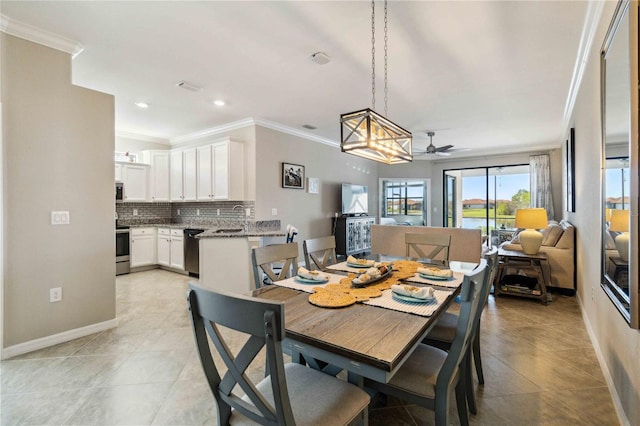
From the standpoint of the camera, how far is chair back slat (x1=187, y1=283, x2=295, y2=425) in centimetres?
83

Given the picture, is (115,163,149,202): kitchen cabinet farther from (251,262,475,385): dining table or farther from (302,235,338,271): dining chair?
(251,262,475,385): dining table

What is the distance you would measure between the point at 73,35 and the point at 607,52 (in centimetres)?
397

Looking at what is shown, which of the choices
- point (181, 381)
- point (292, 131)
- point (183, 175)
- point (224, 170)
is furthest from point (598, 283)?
point (183, 175)

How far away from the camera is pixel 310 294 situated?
1.68 meters

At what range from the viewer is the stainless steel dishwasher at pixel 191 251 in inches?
199

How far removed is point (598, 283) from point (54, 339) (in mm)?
4519

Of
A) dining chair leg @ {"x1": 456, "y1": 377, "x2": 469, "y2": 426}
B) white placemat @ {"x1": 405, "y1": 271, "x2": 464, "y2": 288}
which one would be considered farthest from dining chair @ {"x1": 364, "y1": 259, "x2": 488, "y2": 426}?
white placemat @ {"x1": 405, "y1": 271, "x2": 464, "y2": 288}

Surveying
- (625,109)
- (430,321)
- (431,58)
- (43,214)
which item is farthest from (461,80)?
(43,214)

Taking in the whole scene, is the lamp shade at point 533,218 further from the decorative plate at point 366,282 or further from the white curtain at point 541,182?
the white curtain at point 541,182

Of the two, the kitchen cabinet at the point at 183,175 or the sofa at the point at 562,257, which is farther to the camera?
the kitchen cabinet at the point at 183,175

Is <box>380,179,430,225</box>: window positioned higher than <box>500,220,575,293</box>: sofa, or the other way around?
<box>380,179,430,225</box>: window

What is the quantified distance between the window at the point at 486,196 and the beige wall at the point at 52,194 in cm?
791

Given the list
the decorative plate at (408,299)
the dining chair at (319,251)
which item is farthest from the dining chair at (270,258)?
the decorative plate at (408,299)

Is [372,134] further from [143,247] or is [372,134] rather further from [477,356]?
[143,247]
